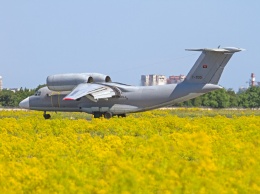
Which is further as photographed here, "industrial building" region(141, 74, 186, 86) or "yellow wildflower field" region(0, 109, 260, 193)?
"industrial building" region(141, 74, 186, 86)

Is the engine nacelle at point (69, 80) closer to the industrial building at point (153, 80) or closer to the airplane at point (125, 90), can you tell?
the airplane at point (125, 90)

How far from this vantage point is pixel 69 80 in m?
41.0

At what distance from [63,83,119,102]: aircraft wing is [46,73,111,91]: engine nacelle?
889 mm

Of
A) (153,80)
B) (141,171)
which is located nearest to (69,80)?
(153,80)

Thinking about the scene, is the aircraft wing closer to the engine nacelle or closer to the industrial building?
the engine nacelle

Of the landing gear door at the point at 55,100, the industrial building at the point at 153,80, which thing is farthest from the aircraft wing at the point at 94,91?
the industrial building at the point at 153,80

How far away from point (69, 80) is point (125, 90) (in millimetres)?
3865

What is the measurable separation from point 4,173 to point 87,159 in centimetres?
217

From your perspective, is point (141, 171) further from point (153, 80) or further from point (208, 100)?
point (208, 100)

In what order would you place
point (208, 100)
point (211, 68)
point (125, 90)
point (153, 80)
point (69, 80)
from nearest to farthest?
point (211, 68), point (125, 90), point (69, 80), point (153, 80), point (208, 100)

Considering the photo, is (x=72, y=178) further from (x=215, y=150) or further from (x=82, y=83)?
(x=82, y=83)

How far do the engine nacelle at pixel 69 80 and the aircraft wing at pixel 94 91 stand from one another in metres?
0.89

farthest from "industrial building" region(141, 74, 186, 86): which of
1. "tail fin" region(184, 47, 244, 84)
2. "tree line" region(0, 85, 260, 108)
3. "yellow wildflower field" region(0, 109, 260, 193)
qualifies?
"yellow wildflower field" region(0, 109, 260, 193)

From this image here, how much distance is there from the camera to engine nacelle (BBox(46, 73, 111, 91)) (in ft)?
134
